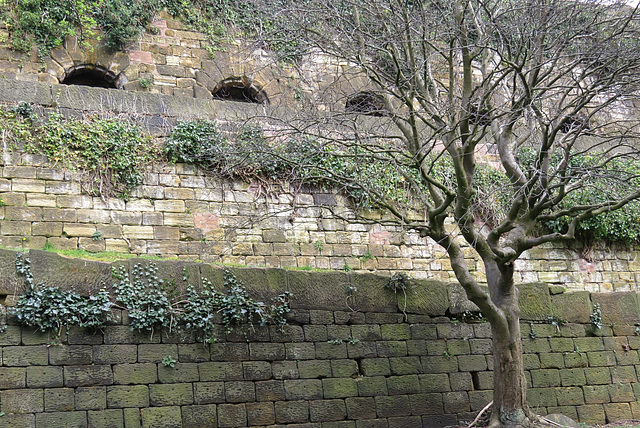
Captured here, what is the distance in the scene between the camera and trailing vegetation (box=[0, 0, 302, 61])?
11.3 m

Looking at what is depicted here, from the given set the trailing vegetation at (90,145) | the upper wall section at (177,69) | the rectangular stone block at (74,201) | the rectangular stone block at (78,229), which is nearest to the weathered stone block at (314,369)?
the rectangular stone block at (78,229)

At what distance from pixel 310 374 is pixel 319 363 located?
183 millimetres

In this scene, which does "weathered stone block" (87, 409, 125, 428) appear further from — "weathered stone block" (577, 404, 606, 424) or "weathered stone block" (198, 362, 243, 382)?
"weathered stone block" (577, 404, 606, 424)

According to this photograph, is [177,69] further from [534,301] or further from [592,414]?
[592,414]

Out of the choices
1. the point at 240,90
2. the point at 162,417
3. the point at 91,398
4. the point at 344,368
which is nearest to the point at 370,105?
the point at 240,90

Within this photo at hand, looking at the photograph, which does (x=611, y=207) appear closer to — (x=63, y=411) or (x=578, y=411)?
(x=578, y=411)

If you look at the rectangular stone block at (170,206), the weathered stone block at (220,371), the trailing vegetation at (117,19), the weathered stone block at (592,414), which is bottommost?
the weathered stone block at (592,414)

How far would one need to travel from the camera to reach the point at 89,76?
12.4 m

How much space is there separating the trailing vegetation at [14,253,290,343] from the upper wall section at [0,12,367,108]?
5.23m

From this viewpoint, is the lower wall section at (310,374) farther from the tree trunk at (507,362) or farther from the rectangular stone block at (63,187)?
the rectangular stone block at (63,187)

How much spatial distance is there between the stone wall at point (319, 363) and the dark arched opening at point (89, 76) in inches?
253

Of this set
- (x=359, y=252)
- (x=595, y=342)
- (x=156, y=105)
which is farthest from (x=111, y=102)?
(x=595, y=342)

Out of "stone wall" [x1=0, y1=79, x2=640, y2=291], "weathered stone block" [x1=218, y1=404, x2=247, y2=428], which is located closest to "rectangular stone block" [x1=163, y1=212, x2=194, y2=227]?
"stone wall" [x1=0, y1=79, x2=640, y2=291]

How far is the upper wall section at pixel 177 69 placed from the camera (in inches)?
456
